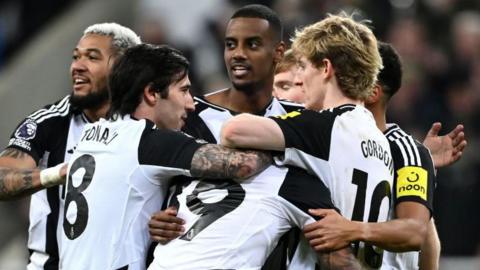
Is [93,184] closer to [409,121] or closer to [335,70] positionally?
[335,70]

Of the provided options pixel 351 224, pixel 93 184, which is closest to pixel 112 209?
pixel 93 184

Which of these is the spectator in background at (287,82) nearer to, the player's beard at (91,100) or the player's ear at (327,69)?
the player's beard at (91,100)

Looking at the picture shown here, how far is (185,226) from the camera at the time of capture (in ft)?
18.7

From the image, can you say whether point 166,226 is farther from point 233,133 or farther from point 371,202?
point 371,202

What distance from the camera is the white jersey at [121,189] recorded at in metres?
5.71

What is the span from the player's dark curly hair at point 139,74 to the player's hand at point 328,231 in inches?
37.6

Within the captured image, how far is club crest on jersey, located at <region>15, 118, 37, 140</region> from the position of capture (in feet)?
22.2

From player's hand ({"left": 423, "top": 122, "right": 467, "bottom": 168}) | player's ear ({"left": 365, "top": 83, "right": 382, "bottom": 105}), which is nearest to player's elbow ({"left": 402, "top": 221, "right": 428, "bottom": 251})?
player's ear ({"left": 365, "top": 83, "right": 382, "bottom": 105})

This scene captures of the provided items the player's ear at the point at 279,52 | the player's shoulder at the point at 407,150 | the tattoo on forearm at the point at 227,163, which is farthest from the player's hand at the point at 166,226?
the player's ear at the point at 279,52

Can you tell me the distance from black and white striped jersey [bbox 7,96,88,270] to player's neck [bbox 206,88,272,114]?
0.79m

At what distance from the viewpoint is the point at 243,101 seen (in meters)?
6.89

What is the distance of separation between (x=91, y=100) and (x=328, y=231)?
1.84m

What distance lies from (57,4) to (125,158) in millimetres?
Result: 9991

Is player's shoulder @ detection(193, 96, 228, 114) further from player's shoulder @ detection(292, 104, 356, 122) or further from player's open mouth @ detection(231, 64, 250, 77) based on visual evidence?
player's shoulder @ detection(292, 104, 356, 122)
